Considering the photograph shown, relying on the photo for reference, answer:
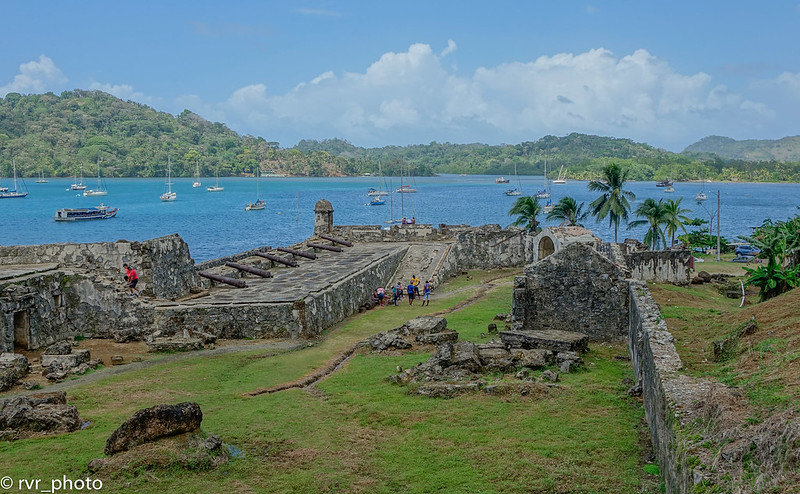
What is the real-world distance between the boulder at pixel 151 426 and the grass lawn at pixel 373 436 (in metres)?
0.50

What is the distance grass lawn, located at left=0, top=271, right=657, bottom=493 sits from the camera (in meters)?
10.3

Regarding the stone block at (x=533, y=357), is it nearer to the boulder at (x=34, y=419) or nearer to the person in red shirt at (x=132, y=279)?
the boulder at (x=34, y=419)

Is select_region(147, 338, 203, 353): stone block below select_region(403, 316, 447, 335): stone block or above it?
below

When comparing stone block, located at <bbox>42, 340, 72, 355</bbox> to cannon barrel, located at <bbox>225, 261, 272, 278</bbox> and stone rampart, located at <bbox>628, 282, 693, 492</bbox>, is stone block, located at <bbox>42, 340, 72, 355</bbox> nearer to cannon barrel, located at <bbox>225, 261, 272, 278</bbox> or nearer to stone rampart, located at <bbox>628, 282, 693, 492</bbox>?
cannon barrel, located at <bbox>225, 261, 272, 278</bbox>

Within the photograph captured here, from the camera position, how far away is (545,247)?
115 feet

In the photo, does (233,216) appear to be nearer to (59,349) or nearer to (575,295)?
(59,349)

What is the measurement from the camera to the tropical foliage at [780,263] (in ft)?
63.4

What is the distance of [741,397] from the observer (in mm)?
8781

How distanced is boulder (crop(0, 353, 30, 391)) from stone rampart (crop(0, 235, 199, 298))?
238 inches

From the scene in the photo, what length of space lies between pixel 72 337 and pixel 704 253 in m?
41.6

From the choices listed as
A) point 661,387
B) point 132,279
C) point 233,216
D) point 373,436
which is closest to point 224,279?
point 132,279

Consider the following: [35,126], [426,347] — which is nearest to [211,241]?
[426,347]

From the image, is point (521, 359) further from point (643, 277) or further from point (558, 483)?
point (643, 277)

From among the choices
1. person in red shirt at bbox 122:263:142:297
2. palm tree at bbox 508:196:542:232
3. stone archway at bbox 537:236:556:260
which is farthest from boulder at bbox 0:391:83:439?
palm tree at bbox 508:196:542:232
